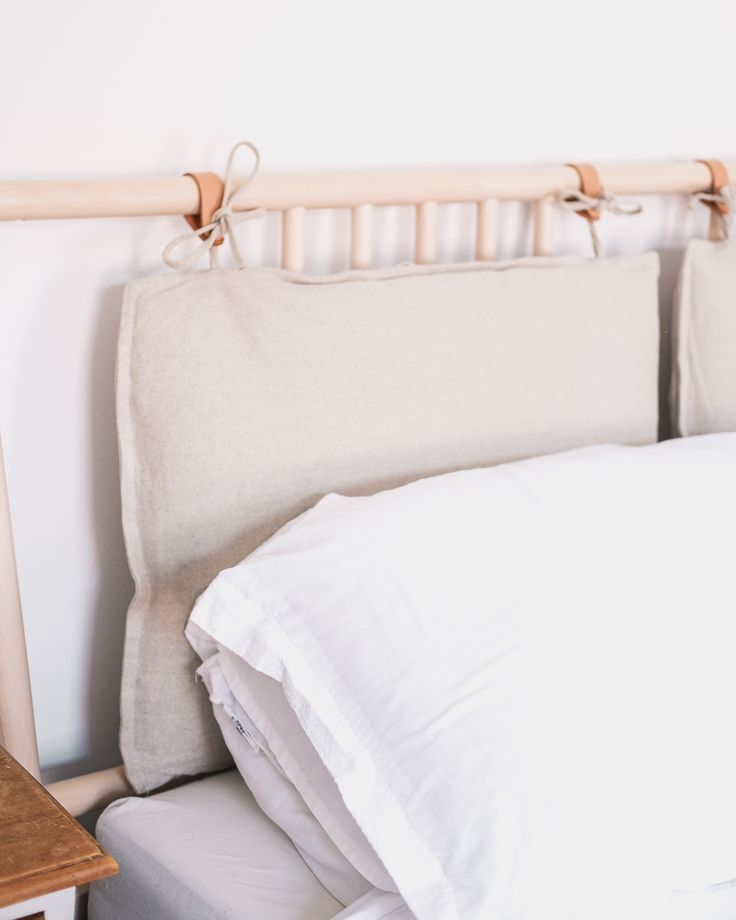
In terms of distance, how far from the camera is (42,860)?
32.2 inches

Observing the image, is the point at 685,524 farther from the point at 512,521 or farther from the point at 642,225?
the point at 642,225

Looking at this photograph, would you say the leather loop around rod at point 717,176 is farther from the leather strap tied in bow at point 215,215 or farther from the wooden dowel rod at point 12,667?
the wooden dowel rod at point 12,667

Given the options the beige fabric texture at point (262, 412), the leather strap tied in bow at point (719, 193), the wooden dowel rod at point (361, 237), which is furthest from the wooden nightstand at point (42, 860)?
the leather strap tied in bow at point (719, 193)

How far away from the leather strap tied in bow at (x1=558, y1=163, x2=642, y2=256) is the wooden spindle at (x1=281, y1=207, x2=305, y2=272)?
37 centimetres

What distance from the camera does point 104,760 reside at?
130cm

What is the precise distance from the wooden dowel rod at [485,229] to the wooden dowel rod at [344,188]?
2 cm

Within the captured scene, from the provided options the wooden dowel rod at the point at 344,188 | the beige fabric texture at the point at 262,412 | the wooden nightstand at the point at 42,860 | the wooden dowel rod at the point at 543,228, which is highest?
the wooden dowel rod at the point at 344,188

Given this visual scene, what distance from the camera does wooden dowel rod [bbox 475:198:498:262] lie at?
1.38 m

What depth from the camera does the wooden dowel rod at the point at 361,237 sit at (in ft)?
4.20

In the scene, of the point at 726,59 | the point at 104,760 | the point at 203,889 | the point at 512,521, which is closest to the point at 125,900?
the point at 203,889

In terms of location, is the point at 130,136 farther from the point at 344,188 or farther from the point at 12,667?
the point at 12,667

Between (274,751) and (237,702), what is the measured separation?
2.8 inches

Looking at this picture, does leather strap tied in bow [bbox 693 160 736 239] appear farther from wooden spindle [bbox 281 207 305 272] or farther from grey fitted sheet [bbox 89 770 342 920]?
grey fitted sheet [bbox 89 770 342 920]

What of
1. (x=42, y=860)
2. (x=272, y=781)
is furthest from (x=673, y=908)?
(x=42, y=860)
